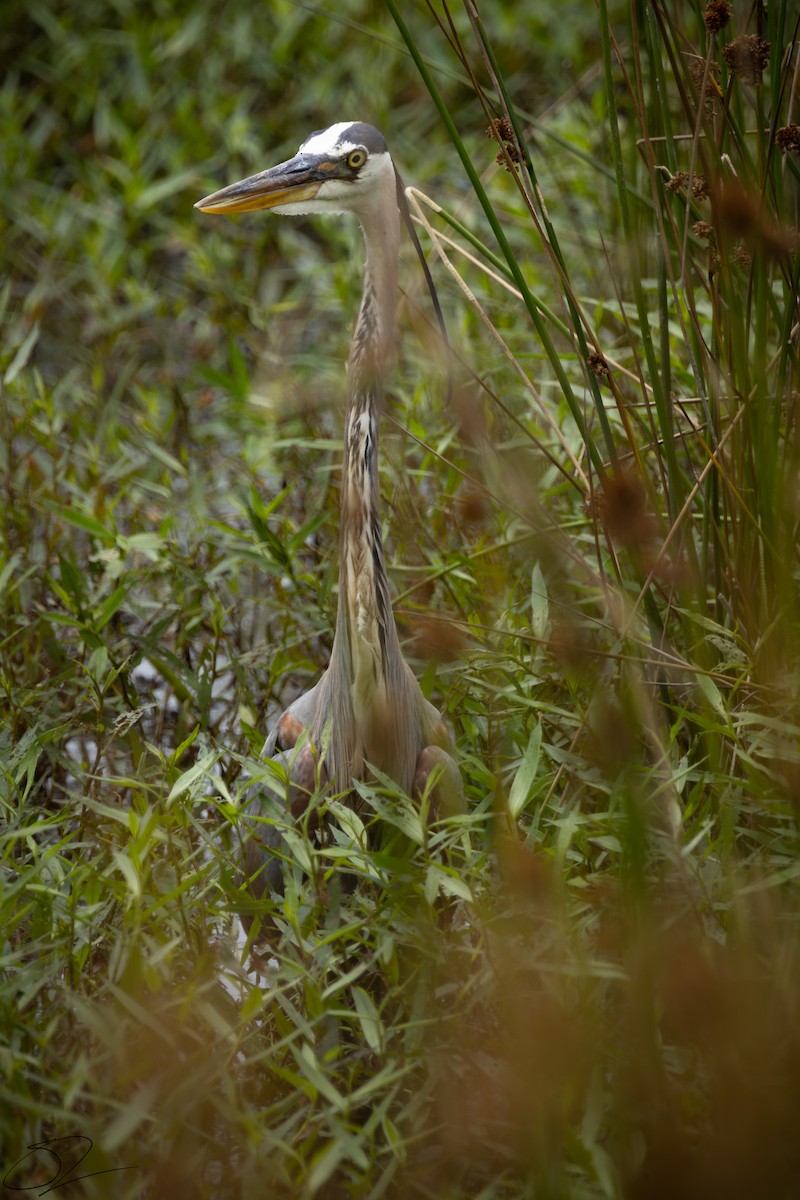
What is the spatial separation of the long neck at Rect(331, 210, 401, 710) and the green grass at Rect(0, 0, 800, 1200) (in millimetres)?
95

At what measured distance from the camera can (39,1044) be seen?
1.56 metres

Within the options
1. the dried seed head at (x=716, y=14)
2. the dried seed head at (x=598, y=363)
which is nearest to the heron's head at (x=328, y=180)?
the dried seed head at (x=598, y=363)

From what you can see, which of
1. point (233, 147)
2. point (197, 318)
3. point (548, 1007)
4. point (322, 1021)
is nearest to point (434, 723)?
point (322, 1021)

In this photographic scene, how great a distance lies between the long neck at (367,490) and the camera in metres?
2.11

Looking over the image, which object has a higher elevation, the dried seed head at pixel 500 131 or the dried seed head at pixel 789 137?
the dried seed head at pixel 500 131

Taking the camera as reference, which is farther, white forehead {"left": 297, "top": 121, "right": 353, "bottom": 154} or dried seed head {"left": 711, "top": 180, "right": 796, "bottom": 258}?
white forehead {"left": 297, "top": 121, "right": 353, "bottom": 154}

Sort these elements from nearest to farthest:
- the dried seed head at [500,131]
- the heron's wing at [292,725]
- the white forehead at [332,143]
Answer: the dried seed head at [500,131] < the white forehead at [332,143] < the heron's wing at [292,725]

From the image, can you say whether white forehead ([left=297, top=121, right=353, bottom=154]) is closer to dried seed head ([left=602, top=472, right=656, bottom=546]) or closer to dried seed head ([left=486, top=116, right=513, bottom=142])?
dried seed head ([left=486, top=116, right=513, bottom=142])

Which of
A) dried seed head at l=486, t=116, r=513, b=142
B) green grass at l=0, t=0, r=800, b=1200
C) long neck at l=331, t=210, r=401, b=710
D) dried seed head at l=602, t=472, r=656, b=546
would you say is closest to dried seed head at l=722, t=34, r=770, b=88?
green grass at l=0, t=0, r=800, b=1200

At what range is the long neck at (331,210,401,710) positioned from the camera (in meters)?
2.11

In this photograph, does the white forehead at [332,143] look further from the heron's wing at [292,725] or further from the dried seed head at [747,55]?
the heron's wing at [292,725]

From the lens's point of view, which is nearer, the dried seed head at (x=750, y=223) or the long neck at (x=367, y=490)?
the dried seed head at (x=750, y=223)

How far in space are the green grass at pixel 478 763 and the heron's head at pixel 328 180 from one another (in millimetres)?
157

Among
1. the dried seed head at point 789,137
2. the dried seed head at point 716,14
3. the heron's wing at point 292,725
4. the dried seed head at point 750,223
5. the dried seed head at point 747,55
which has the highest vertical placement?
the dried seed head at point 716,14
